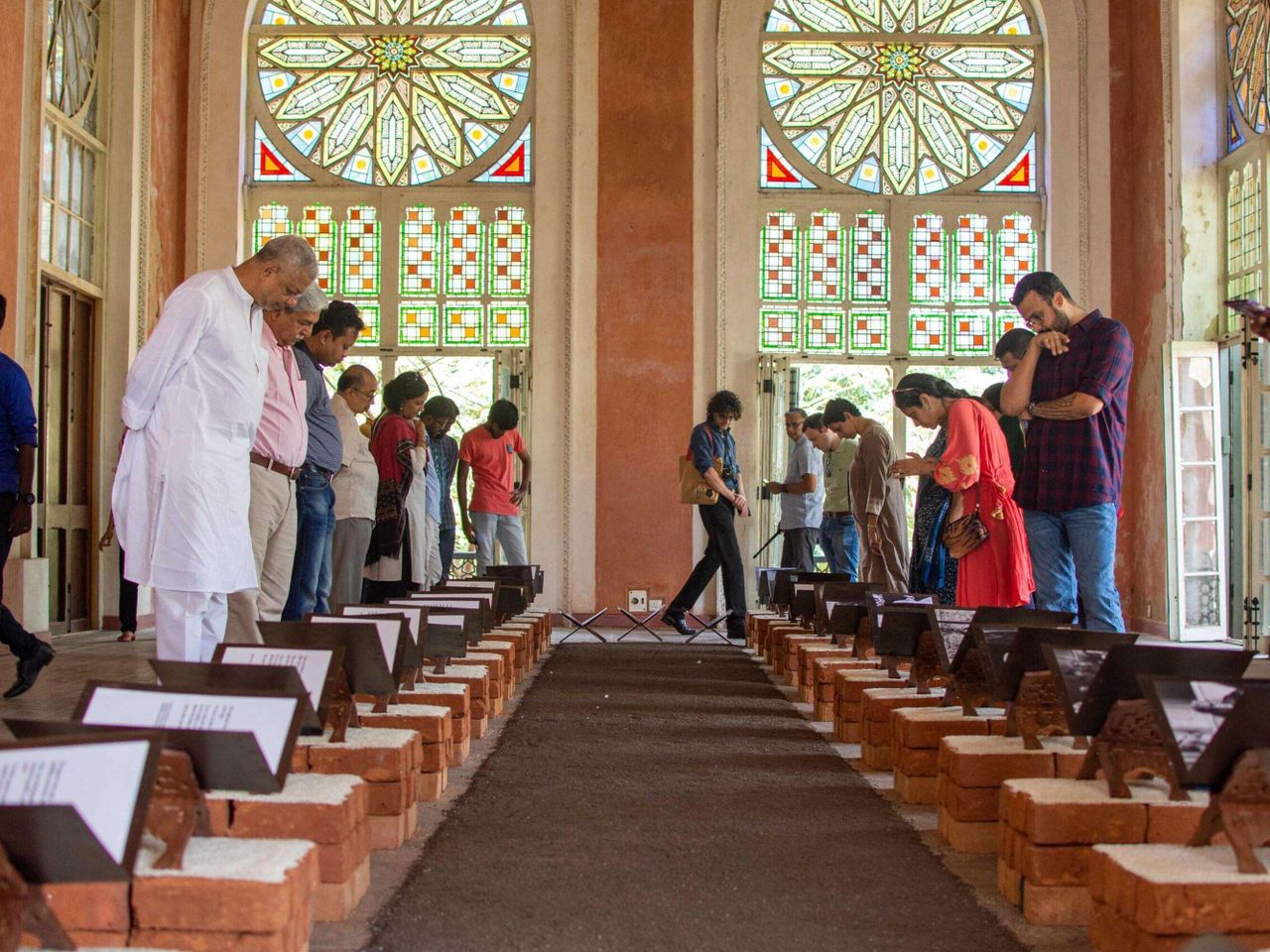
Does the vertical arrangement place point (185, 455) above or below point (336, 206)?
below

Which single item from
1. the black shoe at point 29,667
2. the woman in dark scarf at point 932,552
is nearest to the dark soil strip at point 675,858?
the woman in dark scarf at point 932,552

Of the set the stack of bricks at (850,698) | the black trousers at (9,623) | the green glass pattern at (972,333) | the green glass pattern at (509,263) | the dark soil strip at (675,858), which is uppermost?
the green glass pattern at (509,263)

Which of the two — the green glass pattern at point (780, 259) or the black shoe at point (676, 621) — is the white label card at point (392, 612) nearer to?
the black shoe at point (676, 621)

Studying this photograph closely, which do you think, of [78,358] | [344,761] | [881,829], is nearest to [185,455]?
[344,761]

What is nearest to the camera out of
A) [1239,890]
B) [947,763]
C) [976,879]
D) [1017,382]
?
[1239,890]

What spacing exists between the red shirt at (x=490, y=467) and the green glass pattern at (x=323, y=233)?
297 cm

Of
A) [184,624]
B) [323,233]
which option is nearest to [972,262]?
[323,233]

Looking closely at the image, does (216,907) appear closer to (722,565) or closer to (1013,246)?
(722,565)

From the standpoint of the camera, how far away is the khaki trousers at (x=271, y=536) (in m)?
4.62

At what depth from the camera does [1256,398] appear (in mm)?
9633

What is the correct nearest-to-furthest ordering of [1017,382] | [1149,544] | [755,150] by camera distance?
[1017,382] → [1149,544] → [755,150]

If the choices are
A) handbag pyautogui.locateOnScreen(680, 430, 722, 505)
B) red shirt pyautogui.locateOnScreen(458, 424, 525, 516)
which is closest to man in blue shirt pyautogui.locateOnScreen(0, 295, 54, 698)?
red shirt pyautogui.locateOnScreen(458, 424, 525, 516)

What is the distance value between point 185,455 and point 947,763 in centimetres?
211

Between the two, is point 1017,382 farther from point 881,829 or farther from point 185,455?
point 185,455
